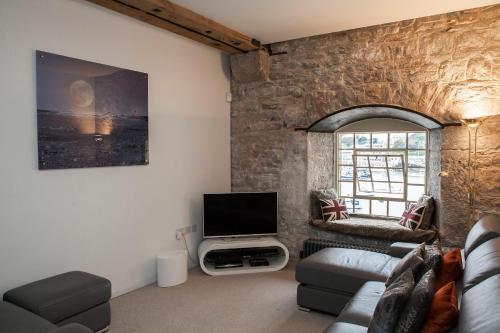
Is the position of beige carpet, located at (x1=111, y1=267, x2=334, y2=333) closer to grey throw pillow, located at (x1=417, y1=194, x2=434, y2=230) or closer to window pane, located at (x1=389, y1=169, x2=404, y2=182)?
grey throw pillow, located at (x1=417, y1=194, x2=434, y2=230)

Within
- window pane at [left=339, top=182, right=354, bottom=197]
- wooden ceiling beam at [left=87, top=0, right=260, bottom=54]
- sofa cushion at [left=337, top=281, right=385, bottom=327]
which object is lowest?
sofa cushion at [left=337, top=281, right=385, bottom=327]

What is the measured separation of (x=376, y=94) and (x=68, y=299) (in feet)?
11.7

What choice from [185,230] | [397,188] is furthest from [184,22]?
[397,188]

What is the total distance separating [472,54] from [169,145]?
3311 millimetres

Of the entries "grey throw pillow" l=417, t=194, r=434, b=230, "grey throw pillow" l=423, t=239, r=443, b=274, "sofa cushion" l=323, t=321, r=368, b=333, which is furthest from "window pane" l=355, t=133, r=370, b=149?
"sofa cushion" l=323, t=321, r=368, b=333

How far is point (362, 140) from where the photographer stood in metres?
4.84

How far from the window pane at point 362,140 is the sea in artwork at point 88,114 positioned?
2814 mm

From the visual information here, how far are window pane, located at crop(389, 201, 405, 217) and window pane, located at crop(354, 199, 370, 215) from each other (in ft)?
0.97

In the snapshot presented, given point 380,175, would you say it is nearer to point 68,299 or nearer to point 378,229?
point 378,229

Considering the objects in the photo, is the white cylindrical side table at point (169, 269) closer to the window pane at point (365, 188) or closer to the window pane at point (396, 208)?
the window pane at point (365, 188)

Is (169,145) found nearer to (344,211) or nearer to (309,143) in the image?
(309,143)

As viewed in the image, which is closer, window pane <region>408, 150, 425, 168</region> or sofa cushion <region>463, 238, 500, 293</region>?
sofa cushion <region>463, 238, 500, 293</region>

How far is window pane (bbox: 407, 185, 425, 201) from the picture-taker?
4477 millimetres

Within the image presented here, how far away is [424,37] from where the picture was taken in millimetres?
3727
